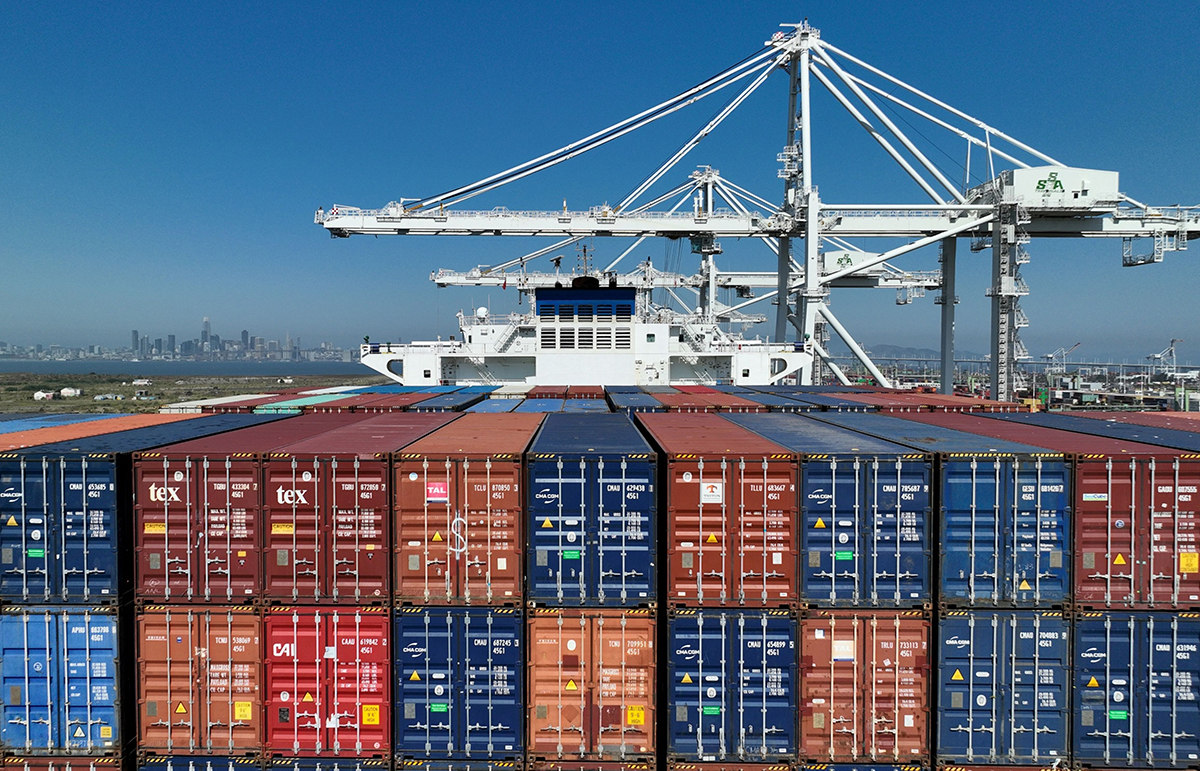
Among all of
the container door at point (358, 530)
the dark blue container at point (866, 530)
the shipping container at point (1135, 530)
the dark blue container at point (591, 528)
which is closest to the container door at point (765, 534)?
the dark blue container at point (866, 530)

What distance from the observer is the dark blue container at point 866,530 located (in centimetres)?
901

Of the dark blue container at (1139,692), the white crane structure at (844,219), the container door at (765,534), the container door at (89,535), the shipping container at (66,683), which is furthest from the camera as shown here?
the white crane structure at (844,219)

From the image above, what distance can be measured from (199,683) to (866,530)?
1010 centimetres

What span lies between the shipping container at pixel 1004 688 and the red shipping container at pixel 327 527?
330 inches

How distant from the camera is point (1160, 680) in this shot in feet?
28.8

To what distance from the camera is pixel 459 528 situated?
9211 mm

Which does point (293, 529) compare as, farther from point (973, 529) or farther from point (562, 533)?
point (973, 529)

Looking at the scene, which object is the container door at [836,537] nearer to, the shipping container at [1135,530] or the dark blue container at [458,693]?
the shipping container at [1135,530]

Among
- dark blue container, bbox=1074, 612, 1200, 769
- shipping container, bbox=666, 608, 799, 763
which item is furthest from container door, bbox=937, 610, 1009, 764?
shipping container, bbox=666, 608, 799, 763

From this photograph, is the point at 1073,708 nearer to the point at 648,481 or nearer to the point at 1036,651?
the point at 1036,651

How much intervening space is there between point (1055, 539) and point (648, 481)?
236 inches

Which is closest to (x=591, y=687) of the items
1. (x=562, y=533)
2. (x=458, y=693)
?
(x=458, y=693)

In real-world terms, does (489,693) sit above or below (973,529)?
below

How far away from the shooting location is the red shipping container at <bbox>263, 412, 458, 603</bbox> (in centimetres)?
914
